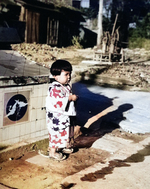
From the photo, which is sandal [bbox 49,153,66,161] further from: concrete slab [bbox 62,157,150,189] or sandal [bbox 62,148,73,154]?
concrete slab [bbox 62,157,150,189]

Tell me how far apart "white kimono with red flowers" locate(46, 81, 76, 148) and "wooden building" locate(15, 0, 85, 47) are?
47.1ft

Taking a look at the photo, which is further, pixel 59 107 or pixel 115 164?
pixel 115 164

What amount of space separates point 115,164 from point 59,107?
4.17 ft

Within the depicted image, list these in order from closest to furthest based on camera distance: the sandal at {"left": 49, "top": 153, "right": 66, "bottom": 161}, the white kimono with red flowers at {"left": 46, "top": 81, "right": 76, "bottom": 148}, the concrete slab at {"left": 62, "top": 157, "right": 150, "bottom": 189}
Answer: the concrete slab at {"left": 62, "top": 157, "right": 150, "bottom": 189} < the white kimono with red flowers at {"left": 46, "top": 81, "right": 76, "bottom": 148} < the sandal at {"left": 49, "top": 153, "right": 66, "bottom": 161}

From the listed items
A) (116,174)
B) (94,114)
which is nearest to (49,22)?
(94,114)

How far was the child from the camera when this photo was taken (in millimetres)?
3432

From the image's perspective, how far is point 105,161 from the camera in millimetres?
3707

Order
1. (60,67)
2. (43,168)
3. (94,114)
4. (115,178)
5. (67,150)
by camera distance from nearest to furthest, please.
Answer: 1. (115,178)
2. (43,168)
3. (60,67)
4. (67,150)
5. (94,114)

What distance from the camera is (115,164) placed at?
11.8 feet

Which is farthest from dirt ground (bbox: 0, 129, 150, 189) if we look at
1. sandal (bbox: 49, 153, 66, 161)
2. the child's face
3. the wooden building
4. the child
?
the wooden building

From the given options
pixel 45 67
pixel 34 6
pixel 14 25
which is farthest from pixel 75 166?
pixel 34 6

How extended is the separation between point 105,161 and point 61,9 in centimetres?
1828

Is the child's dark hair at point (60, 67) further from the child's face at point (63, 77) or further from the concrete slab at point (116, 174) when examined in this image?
the concrete slab at point (116, 174)

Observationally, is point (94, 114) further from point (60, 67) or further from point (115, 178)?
point (115, 178)
